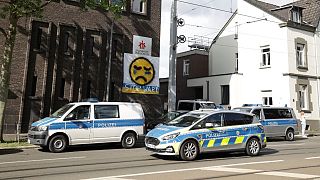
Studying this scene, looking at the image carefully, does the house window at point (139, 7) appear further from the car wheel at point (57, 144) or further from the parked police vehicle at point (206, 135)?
the parked police vehicle at point (206, 135)

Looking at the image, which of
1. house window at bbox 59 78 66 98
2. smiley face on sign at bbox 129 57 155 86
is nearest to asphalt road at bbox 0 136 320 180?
house window at bbox 59 78 66 98

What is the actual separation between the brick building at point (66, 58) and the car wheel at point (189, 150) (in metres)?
12.6

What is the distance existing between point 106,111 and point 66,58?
8536 mm

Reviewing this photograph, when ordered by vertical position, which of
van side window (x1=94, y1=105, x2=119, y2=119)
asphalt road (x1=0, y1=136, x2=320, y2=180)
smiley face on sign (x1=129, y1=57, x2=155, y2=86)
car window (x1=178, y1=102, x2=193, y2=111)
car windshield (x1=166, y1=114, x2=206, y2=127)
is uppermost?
smiley face on sign (x1=129, y1=57, x2=155, y2=86)

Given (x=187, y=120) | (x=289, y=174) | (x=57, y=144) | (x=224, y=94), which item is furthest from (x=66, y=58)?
(x=289, y=174)

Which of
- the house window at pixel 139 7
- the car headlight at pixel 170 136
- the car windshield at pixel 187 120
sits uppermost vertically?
the house window at pixel 139 7

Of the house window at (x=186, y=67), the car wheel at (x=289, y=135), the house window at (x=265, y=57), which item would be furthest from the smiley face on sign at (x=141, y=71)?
the house window at (x=186, y=67)

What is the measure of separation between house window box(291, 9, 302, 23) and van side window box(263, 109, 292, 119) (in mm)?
12371

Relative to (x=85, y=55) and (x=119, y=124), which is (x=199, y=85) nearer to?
(x=85, y=55)

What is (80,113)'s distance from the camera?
14.7m

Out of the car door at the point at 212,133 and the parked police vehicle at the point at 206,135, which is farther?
the car door at the point at 212,133

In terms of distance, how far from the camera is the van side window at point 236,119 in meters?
12.6

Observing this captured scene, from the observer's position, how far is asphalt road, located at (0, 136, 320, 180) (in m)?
8.73

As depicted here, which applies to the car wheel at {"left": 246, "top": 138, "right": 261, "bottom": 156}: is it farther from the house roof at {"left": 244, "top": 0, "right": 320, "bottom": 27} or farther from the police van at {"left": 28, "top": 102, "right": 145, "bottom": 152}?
the house roof at {"left": 244, "top": 0, "right": 320, "bottom": 27}
